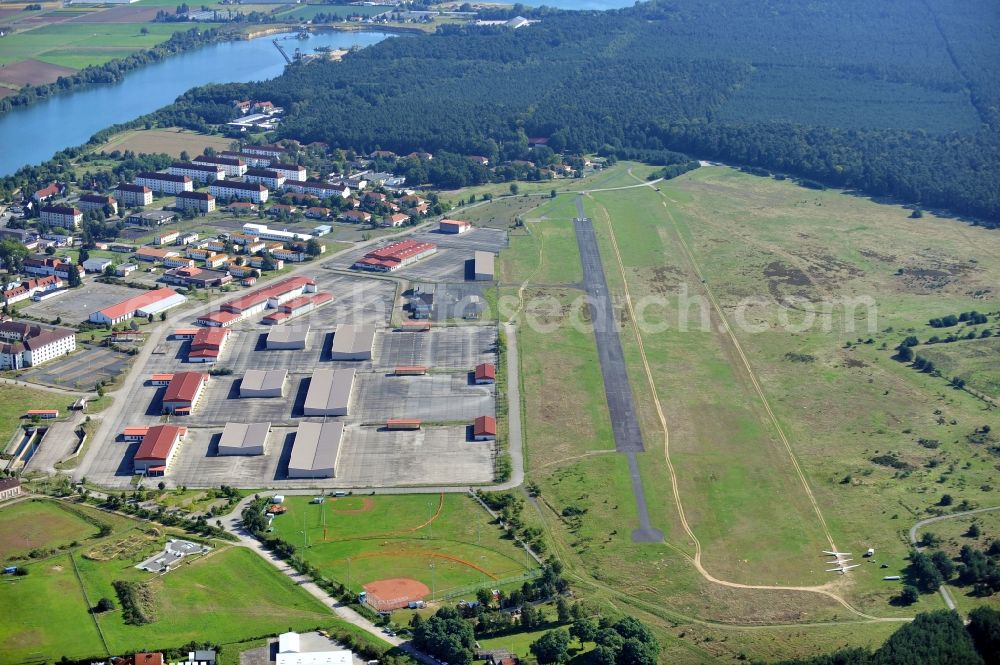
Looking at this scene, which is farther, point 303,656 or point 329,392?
point 329,392

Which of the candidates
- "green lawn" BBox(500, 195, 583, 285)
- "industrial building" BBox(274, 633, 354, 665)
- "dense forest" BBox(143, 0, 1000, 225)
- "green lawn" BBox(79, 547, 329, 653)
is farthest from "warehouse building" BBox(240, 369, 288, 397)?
"dense forest" BBox(143, 0, 1000, 225)

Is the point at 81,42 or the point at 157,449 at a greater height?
the point at 81,42

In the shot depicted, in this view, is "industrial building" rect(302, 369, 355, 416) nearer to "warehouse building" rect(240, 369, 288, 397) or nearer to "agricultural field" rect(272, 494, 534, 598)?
"warehouse building" rect(240, 369, 288, 397)

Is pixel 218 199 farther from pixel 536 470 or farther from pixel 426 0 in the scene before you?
pixel 426 0

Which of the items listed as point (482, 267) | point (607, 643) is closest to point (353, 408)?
point (482, 267)

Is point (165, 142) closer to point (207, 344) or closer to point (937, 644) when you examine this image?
point (207, 344)

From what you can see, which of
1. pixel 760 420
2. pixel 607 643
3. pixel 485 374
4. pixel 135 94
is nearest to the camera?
pixel 607 643

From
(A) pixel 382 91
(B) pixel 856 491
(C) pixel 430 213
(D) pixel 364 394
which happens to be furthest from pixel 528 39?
(B) pixel 856 491
